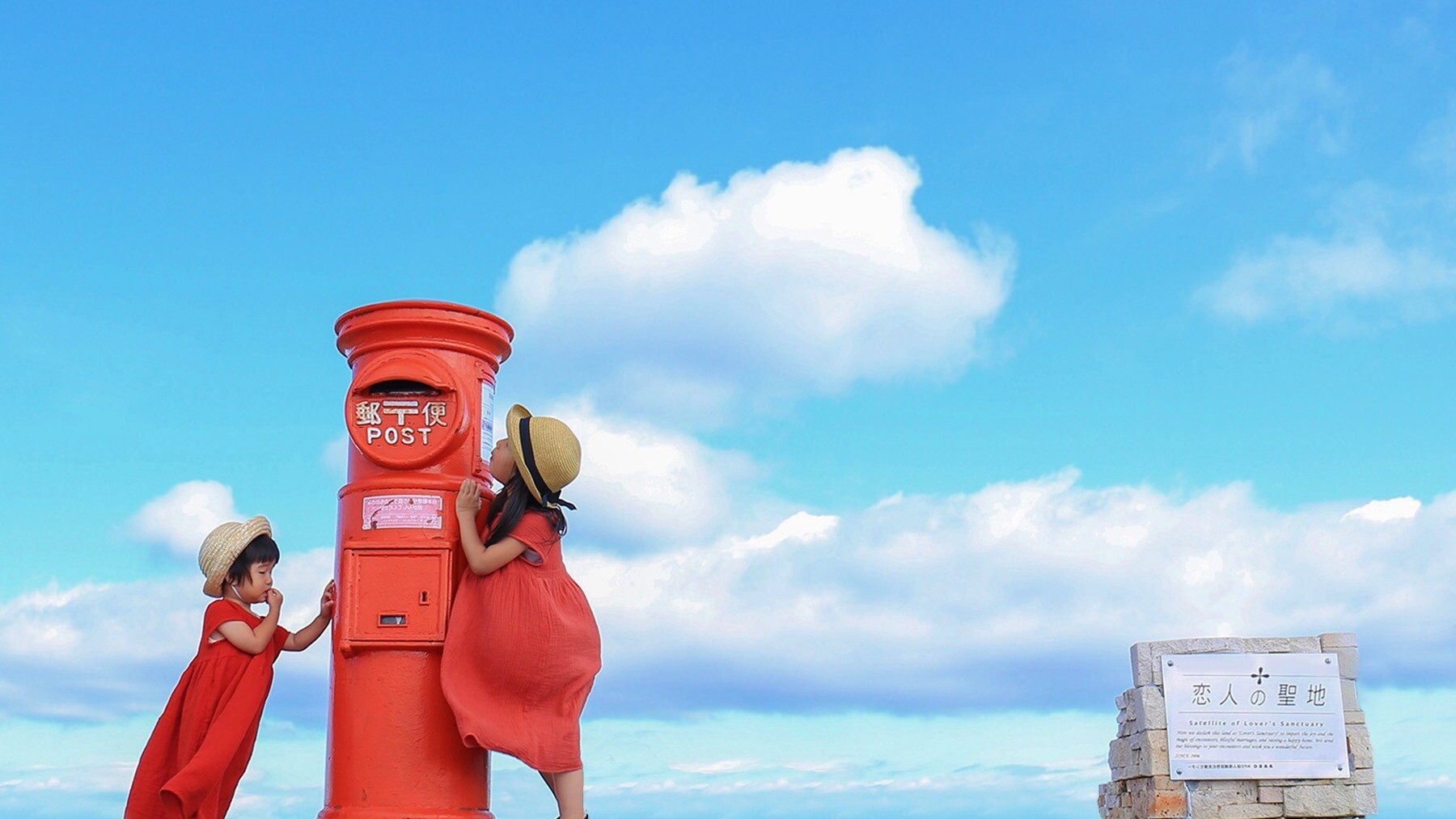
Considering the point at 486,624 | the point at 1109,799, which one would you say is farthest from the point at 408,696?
the point at 1109,799

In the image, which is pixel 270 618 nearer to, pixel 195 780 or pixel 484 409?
pixel 195 780

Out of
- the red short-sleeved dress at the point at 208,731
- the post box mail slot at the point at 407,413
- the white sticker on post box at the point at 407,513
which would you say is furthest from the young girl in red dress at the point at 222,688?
the post box mail slot at the point at 407,413

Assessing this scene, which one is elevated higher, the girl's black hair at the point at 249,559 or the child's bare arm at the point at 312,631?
the girl's black hair at the point at 249,559

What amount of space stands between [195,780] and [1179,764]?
519 centimetres

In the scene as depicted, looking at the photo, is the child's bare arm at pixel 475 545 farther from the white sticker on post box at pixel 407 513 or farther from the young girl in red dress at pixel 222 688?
the young girl in red dress at pixel 222 688

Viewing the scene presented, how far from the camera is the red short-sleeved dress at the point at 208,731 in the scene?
5188 mm

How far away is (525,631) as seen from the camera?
5.16m

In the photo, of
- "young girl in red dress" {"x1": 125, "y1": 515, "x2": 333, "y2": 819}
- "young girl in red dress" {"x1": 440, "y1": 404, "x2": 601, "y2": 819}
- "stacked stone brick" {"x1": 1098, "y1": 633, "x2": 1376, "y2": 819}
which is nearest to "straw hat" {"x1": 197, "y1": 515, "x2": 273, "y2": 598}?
"young girl in red dress" {"x1": 125, "y1": 515, "x2": 333, "y2": 819}

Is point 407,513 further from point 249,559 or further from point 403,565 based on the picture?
point 249,559

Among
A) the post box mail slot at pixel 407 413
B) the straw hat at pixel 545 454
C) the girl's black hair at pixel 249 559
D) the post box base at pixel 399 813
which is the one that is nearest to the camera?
the post box base at pixel 399 813

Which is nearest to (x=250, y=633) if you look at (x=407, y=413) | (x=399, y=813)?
(x=399, y=813)

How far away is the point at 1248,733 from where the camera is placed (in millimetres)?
7371

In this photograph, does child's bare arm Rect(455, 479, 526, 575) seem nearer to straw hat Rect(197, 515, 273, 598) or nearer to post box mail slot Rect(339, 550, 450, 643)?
post box mail slot Rect(339, 550, 450, 643)

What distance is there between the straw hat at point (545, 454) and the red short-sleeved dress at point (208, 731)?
1329 mm
